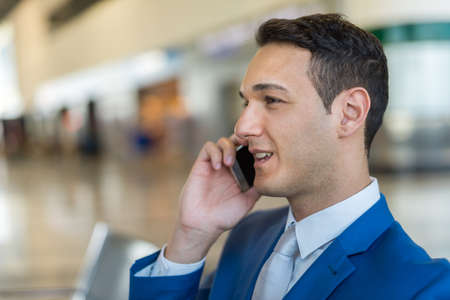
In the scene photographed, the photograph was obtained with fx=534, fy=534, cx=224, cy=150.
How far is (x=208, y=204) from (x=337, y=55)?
660 mm

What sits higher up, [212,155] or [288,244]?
[212,155]

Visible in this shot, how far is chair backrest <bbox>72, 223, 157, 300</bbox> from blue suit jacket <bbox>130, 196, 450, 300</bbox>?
19.6 inches

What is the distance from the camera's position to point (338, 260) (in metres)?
1.29

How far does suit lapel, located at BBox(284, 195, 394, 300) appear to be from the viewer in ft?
4.16

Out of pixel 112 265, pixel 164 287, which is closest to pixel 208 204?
pixel 164 287

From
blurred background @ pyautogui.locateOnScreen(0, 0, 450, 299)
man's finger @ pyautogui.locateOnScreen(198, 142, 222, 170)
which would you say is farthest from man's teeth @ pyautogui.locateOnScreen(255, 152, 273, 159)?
blurred background @ pyautogui.locateOnScreen(0, 0, 450, 299)

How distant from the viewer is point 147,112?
2467 centimetres

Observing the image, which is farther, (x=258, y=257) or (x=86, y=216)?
(x=86, y=216)

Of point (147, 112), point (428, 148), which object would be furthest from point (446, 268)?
point (147, 112)

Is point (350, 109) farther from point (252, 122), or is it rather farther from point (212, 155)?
point (212, 155)

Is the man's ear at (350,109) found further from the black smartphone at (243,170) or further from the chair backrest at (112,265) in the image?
the chair backrest at (112,265)

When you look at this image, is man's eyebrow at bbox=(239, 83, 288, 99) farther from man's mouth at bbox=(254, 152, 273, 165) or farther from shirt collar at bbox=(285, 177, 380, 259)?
shirt collar at bbox=(285, 177, 380, 259)

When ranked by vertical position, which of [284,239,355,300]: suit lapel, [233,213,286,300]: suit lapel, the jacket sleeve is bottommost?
the jacket sleeve

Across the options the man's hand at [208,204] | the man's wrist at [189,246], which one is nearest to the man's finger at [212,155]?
the man's hand at [208,204]
